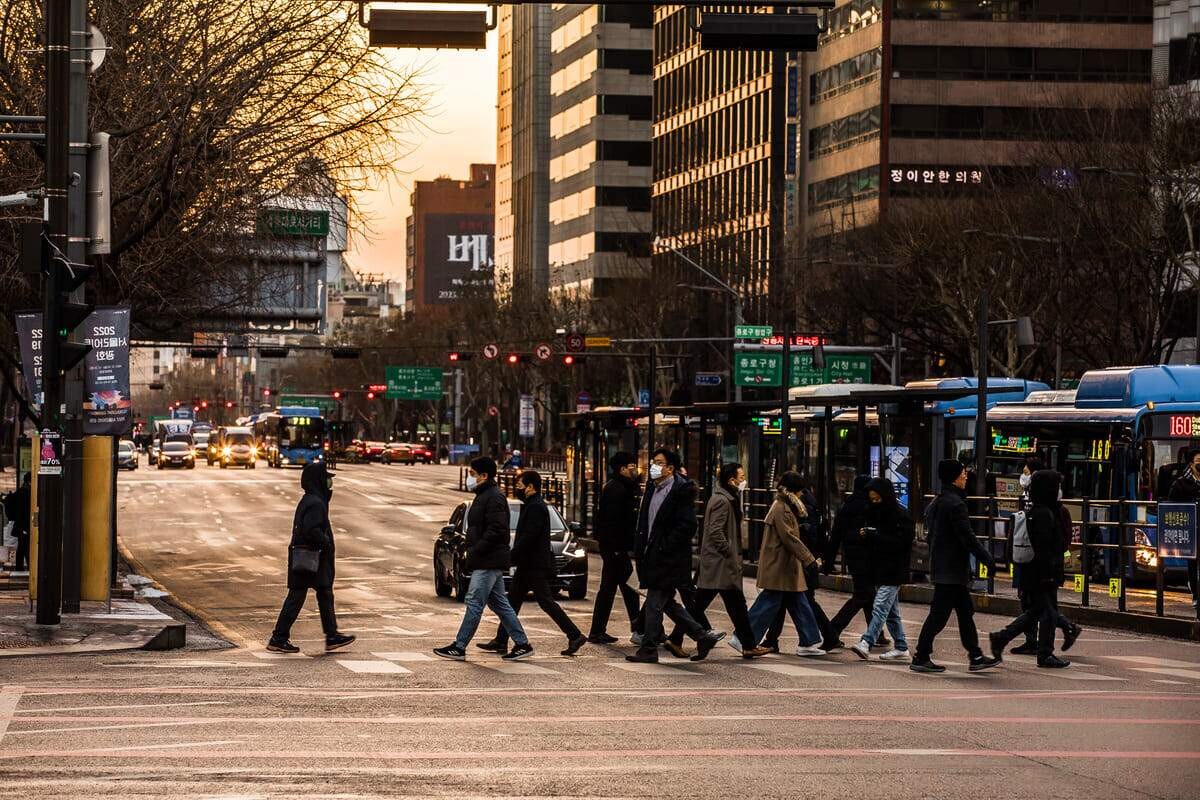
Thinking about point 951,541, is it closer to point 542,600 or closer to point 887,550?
point 887,550

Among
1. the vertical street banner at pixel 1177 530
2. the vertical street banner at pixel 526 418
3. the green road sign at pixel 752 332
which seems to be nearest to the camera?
the vertical street banner at pixel 1177 530

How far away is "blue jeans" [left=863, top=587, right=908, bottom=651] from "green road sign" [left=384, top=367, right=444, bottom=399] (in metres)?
108

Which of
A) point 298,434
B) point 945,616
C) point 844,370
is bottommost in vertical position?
point 945,616

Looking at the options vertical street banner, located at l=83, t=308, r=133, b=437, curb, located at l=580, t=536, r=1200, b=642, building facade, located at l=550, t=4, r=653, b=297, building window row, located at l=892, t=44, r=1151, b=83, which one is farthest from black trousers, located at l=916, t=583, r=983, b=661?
building facade, located at l=550, t=4, r=653, b=297

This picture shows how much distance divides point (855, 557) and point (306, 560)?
5.22 meters

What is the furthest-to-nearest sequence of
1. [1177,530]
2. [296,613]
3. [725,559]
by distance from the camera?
[1177,530]
[296,613]
[725,559]

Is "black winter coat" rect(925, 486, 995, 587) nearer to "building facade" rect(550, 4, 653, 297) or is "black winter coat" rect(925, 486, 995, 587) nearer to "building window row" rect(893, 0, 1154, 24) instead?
"building window row" rect(893, 0, 1154, 24)

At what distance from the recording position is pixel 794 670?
18219 millimetres

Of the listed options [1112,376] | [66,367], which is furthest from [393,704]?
[1112,376]

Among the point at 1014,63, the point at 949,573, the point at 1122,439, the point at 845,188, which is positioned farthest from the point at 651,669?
the point at 1014,63

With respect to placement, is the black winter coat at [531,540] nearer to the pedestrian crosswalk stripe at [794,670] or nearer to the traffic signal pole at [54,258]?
the pedestrian crosswalk stripe at [794,670]

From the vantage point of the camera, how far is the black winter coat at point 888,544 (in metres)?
19.2

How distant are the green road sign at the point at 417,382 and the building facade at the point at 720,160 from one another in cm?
1864

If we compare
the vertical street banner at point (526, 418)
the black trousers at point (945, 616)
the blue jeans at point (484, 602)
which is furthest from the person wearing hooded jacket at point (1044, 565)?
the vertical street banner at point (526, 418)
